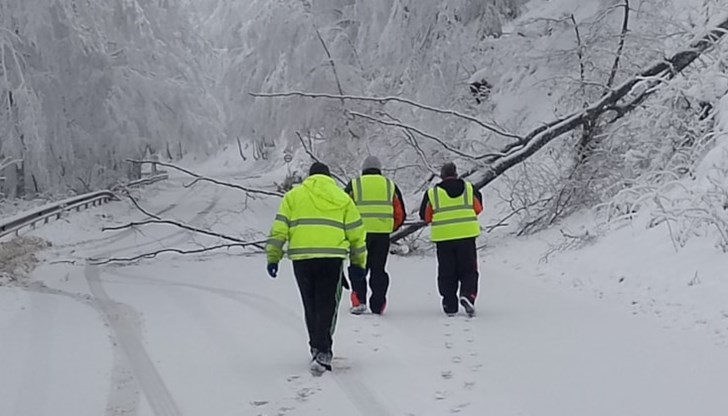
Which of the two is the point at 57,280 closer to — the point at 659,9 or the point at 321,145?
the point at 321,145

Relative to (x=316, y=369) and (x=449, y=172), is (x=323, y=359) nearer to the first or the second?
(x=316, y=369)

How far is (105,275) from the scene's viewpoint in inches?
570

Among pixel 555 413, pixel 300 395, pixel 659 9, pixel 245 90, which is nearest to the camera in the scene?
pixel 555 413

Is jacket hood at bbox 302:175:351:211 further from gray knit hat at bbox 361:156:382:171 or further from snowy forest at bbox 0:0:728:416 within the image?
gray knit hat at bbox 361:156:382:171

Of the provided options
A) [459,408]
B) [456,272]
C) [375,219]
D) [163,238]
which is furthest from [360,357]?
[163,238]

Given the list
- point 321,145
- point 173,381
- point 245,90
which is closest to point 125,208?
point 245,90

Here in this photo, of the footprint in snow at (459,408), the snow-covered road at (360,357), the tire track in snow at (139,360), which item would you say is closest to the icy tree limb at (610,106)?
the snow-covered road at (360,357)

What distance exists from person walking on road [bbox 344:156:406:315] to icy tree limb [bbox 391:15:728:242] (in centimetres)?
389

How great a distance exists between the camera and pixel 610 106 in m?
13.6

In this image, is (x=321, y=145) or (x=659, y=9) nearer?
(x=659, y=9)

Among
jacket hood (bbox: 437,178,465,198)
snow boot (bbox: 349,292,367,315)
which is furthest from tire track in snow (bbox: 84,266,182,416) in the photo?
jacket hood (bbox: 437,178,465,198)

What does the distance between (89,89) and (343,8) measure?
8961mm

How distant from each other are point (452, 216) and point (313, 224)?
8.28 ft

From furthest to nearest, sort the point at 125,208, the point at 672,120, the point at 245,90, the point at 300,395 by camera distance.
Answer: the point at 125,208, the point at 245,90, the point at 672,120, the point at 300,395
